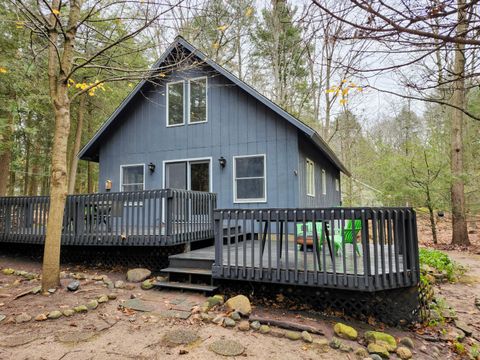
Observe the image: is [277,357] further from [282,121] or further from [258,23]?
[258,23]

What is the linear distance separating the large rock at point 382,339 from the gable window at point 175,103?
25.8ft

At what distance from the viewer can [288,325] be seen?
3609 mm

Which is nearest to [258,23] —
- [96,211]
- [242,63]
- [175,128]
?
[242,63]

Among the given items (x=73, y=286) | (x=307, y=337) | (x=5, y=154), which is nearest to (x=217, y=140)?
(x=73, y=286)

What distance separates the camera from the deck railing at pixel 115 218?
5.77 meters

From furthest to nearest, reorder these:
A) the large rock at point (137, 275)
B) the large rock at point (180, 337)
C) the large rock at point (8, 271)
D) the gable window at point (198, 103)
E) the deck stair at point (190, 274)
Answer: the gable window at point (198, 103)
the large rock at point (8, 271)
the large rock at point (137, 275)
the deck stair at point (190, 274)
the large rock at point (180, 337)

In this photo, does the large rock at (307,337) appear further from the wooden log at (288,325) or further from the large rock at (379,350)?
the large rock at (379,350)

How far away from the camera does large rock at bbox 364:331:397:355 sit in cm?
323

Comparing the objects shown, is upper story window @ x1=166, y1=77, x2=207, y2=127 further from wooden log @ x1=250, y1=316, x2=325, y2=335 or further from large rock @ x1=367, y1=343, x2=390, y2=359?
large rock @ x1=367, y1=343, x2=390, y2=359

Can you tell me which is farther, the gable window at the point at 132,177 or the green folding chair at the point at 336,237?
the gable window at the point at 132,177

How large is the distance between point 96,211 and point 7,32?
29.5 feet

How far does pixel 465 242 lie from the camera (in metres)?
10.2

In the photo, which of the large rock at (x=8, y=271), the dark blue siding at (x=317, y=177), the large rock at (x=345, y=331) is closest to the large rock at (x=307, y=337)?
the large rock at (x=345, y=331)

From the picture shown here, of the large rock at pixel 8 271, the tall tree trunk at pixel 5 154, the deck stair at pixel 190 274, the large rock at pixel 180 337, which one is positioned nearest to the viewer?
the large rock at pixel 180 337
